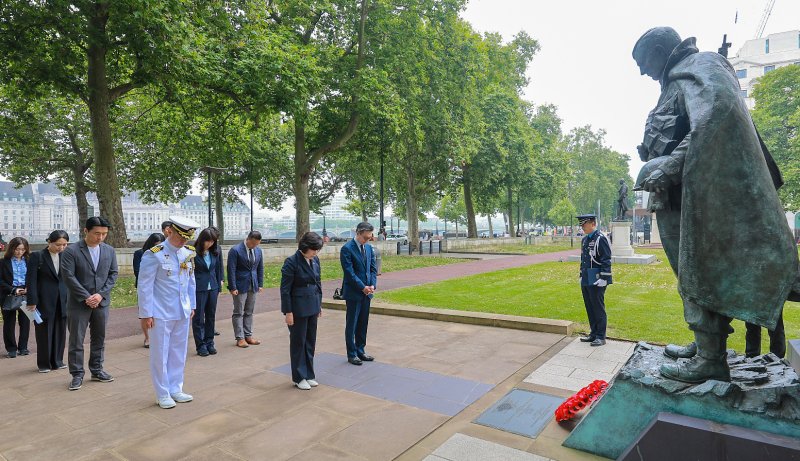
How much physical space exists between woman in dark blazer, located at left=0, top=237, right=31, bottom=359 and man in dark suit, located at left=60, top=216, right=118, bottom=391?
1936 millimetres

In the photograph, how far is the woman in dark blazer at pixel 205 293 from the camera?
655 centimetres

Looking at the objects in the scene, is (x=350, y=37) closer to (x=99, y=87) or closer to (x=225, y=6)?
(x=225, y=6)

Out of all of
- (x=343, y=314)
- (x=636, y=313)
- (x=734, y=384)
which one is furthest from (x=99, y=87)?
(x=734, y=384)

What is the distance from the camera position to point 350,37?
72.3 feet

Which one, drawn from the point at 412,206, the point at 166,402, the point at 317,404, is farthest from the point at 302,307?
the point at 412,206

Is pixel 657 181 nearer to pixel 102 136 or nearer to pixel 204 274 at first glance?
pixel 204 274

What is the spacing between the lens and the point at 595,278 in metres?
6.61

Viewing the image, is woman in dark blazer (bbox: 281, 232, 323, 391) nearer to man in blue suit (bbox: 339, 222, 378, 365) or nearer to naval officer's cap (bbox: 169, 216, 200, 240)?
man in blue suit (bbox: 339, 222, 378, 365)

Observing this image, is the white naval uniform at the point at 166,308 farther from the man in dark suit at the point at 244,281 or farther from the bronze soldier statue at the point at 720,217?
the bronze soldier statue at the point at 720,217

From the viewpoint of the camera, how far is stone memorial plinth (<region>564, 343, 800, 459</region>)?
8.84 feet

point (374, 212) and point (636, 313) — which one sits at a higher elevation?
point (374, 212)

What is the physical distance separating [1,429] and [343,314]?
6.15m

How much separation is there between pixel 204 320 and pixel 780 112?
158 ft

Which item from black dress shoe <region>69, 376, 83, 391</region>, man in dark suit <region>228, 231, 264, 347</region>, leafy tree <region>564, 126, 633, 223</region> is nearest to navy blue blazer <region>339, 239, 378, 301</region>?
man in dark suit <region>228, 231, 264, 347</region>
